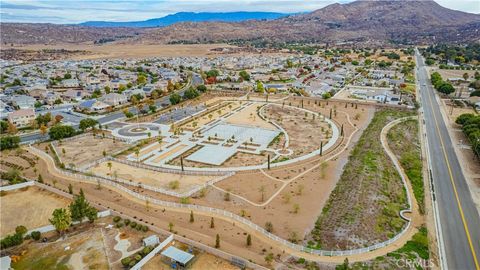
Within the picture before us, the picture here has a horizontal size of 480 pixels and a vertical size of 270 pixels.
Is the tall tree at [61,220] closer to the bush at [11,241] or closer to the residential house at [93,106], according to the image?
the bush at [11,241]

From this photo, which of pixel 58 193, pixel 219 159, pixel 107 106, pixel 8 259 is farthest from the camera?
pixel 107 106

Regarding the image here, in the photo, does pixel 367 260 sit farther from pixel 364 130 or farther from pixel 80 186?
pixel 364 130

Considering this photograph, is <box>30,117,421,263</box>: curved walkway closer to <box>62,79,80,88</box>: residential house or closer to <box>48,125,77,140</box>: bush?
<box>48,125,77,140</box>: bush

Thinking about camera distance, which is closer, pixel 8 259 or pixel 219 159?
pixel 8 259

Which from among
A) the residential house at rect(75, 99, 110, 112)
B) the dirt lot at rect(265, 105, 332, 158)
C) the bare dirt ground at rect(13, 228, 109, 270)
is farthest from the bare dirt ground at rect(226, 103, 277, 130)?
the bare dirt ground at rect(13, 228, 109, 270)

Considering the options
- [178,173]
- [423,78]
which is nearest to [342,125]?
[178,173]

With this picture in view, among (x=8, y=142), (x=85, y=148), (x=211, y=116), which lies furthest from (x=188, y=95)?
(x=8, y=142)

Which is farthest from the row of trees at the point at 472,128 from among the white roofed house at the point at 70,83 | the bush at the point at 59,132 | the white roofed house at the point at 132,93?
the white roofed house at the point at 70,83
